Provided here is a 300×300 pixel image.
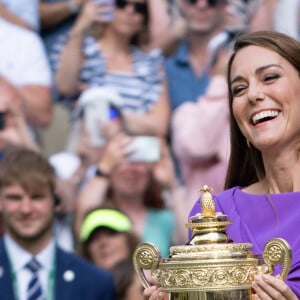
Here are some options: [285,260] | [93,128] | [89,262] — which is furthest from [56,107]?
[285,260]

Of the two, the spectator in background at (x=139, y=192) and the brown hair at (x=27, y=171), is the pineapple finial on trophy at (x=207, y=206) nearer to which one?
the brown hair at (x=27, y=171)

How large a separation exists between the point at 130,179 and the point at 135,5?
3.43 ft

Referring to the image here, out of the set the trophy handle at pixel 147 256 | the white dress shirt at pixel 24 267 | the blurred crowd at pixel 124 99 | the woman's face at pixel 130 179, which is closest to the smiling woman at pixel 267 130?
the trophy handle at pixel 147 256

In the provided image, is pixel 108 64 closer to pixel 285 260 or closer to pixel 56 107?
pixel 56 107

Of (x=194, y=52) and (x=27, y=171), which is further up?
(x=194, y=52)

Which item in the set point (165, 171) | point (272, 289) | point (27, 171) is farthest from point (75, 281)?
point (272, 289)

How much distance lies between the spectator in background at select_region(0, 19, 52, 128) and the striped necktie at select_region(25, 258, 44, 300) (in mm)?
1299

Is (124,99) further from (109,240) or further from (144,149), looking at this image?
(109,240)

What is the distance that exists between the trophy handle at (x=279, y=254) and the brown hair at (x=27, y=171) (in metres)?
3.01

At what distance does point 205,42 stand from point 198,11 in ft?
0.62

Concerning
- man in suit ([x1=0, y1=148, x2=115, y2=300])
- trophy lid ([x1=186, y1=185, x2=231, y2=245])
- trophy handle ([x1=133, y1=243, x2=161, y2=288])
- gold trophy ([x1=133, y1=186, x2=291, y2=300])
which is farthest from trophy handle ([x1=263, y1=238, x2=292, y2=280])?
man in suit ([x1=0, y1=148, x2=115, y2=300])

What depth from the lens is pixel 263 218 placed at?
2.98 metres

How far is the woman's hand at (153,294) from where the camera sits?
109 inches

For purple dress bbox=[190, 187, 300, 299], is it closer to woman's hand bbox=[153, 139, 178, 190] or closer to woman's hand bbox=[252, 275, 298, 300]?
woman's hand bbox=[252, 275, 298, 300]
